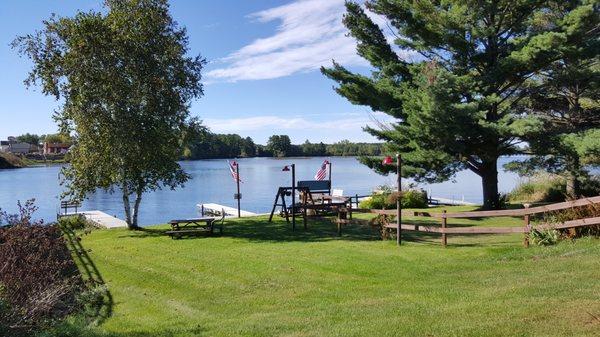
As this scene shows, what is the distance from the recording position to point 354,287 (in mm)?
9234

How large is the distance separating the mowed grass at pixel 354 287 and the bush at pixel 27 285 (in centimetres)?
95

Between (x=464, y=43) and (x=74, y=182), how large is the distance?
15.8 metres

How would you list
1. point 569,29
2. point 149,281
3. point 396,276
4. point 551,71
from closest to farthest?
point 396,276 < point 149,281 < point 569,29 < point 551,71

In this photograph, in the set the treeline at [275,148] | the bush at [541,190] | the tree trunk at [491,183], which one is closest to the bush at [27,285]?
the tree trunk at [491,183]

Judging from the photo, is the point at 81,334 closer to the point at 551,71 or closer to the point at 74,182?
the point at 74,182

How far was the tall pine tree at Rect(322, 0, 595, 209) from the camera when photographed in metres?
18.5

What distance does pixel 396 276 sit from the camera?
32.7ft

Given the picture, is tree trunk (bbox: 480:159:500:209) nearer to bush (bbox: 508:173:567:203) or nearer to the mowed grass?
bush (bbox: 508:173:567:203)

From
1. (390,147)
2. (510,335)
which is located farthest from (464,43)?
(510,335)

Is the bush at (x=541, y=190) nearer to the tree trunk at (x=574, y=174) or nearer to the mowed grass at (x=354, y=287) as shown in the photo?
the tree trunk at (x=574, y=174)

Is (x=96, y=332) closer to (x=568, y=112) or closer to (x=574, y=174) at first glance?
(x=574, y=174)

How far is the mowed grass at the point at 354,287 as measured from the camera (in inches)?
252

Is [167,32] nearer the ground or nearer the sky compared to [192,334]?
nearer the sky

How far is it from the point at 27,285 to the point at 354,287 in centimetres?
521
